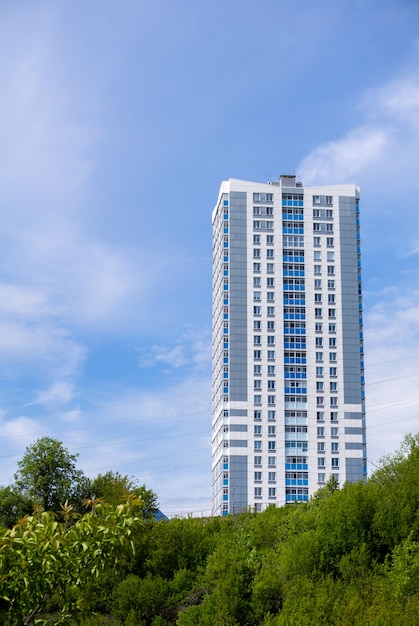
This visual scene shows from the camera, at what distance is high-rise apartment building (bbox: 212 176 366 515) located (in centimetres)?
10812

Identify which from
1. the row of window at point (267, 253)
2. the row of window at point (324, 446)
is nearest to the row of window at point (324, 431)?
the row of window at point (324, 446)

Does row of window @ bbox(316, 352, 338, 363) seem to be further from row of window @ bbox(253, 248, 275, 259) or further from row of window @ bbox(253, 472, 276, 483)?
row of window @ bbox(253, 472, 276, 483)

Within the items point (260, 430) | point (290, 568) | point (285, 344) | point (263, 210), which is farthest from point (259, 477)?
point (290, 568)

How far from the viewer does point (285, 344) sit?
372 feet

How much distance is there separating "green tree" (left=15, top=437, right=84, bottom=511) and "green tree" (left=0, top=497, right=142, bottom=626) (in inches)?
1862

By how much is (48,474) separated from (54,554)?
48.9 m

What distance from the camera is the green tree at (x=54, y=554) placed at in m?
15.5

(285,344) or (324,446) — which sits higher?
(285,344)

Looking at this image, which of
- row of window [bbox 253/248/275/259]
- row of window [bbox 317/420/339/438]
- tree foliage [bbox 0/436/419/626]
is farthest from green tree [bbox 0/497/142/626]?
row of window [bbox 253/248/275/259]

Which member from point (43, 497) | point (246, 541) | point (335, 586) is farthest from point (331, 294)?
point (335, 586)

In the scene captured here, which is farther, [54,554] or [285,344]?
[285,344]

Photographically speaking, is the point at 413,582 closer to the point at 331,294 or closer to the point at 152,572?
the point at 152,572

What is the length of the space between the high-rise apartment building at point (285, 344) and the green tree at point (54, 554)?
288 ft

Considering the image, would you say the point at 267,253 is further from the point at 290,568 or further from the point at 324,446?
the point at 290,568
